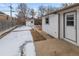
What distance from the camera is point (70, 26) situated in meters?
8.97

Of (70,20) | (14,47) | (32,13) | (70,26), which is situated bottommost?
(14,47)

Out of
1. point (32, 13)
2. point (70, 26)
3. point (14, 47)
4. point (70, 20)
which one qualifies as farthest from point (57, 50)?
point (32, 13)

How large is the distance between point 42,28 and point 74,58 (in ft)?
30.4

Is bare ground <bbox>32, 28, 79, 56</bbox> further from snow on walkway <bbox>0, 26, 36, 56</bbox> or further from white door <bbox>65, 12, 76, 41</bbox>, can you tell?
white door <bbox>65, 12, 76, 41</bbox>

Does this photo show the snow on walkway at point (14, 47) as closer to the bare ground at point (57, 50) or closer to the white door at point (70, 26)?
the bare ground at point (57, 50)

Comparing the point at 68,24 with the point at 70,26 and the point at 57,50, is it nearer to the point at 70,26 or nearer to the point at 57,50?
the point at 70,26

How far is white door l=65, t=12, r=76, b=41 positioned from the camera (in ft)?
27.6

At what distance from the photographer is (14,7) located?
10984 millimetres

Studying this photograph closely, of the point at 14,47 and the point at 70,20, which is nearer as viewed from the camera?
the point at 14,47

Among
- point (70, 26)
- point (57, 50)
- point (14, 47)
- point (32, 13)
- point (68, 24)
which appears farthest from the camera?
point (32, 13)

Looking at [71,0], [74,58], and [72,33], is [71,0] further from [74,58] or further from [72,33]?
[74,58]

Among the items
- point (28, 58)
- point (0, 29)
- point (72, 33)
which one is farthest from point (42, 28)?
point (28, 58)

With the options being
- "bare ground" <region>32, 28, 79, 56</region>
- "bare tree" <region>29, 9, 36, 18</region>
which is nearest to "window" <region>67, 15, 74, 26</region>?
"bare ground" <region>32, 28, 79, 56</region>

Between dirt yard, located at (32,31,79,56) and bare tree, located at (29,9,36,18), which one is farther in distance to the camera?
bare tree, located at (29,9,36,18)
